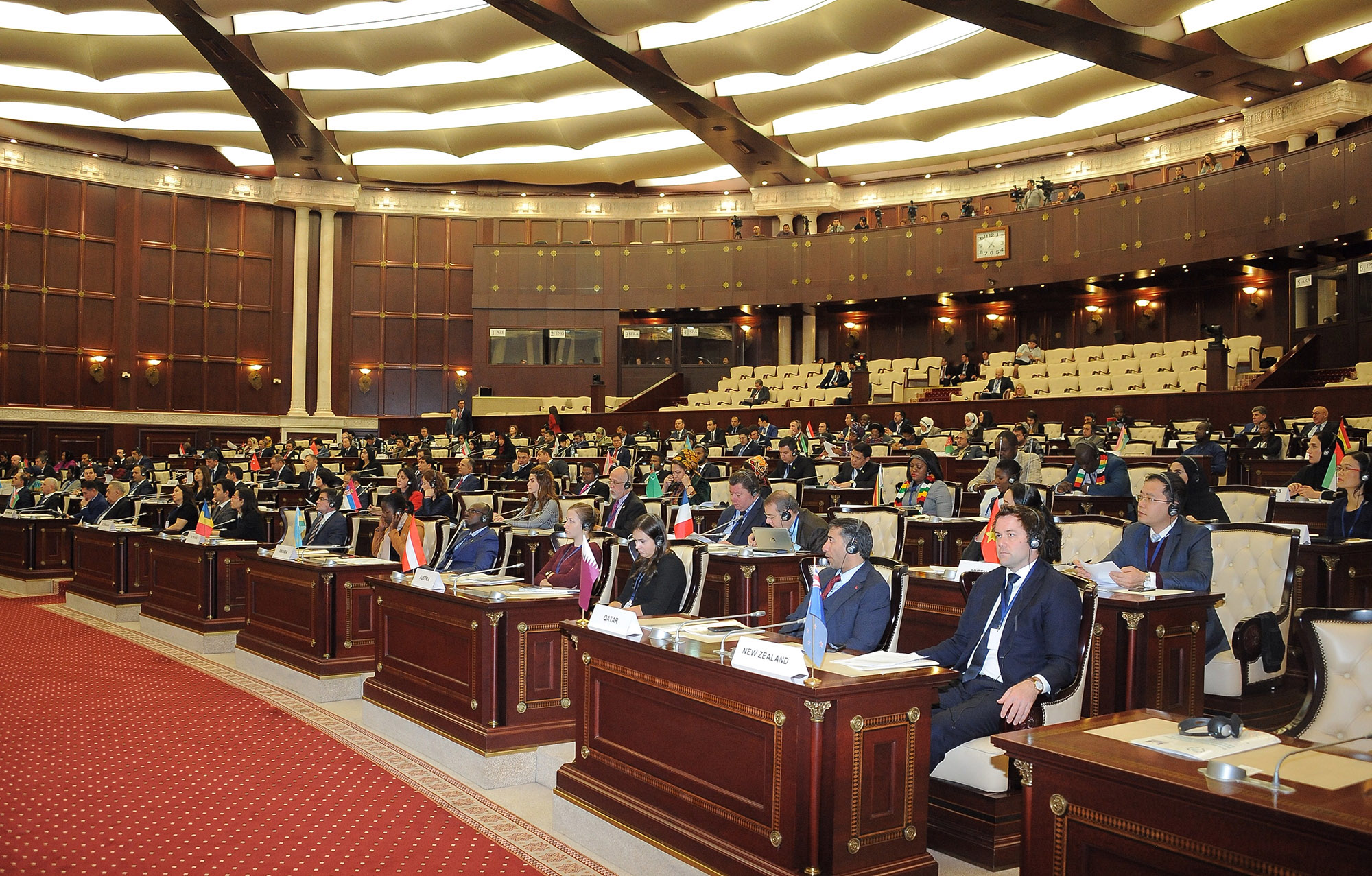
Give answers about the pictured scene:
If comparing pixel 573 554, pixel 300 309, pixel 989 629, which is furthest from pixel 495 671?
pixel 300 309

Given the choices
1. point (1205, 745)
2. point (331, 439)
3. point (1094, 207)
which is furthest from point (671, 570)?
point (331, 439)

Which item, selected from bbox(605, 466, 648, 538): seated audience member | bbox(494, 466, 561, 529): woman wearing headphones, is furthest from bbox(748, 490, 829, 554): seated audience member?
bbox(494, 466, 561, 529): woman wearing headphones

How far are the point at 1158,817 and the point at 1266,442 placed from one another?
9.51 metres

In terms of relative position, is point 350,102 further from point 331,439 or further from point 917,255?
point 917,255

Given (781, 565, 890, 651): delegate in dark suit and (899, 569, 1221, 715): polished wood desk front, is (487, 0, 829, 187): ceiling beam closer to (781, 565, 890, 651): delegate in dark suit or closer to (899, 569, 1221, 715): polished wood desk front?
(781, 565, 890, 651): delegate in dark suit

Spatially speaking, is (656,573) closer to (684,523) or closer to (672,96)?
(684,523)

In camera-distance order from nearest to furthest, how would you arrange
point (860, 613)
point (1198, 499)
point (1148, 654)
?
point (860, 613), point (1148, 654), point (1198, 499)

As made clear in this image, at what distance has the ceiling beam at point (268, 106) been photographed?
17097mm

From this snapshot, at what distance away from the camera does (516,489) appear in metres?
12.2

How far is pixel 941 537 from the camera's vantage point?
746 cm

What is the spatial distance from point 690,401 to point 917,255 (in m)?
5.47

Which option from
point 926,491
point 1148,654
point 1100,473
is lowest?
point 1148,654

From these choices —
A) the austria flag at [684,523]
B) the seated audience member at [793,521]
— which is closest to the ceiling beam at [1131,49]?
the seated audience member at [793,521]

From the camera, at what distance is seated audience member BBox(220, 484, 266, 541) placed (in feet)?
28.6
